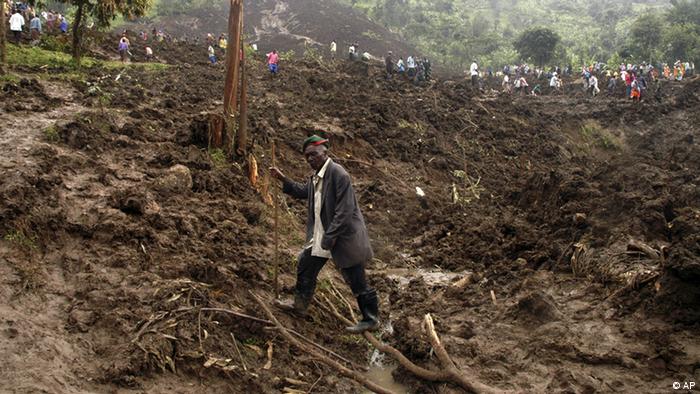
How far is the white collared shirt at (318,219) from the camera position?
4.86 m

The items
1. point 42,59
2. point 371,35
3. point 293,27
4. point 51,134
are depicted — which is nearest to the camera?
point 51,134

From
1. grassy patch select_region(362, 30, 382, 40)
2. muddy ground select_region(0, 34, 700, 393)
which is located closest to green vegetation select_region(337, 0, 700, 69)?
grassy patch select_region(362, 30, 382, 40)

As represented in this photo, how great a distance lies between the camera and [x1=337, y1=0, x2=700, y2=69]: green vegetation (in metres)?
37.3

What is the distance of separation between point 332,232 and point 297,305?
93cm

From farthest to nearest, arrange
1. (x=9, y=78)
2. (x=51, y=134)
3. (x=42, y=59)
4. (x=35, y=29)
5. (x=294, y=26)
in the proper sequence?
Result: 1. (x=294, y=26)
2. (x=35, y=29)
3. (x=42, y=59)
4. (x=9, y=78)
5. (x=51, y=134)

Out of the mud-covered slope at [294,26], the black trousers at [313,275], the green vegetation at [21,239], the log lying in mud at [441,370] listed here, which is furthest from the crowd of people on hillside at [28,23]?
the mud-covered slope at [294,26]

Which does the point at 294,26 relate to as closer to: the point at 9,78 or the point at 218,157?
the point at 9,78

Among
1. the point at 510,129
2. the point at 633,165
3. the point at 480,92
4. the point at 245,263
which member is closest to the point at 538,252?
the point at 245,263

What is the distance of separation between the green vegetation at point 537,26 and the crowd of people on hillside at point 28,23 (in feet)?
94.4

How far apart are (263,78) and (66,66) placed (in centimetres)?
574

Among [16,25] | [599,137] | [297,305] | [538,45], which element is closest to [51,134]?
[297,305]

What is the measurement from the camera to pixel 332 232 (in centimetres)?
465

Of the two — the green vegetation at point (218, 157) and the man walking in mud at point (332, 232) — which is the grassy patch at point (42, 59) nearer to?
the green vegetation at point (218, 157)

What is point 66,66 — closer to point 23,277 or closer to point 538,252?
point 23,277
